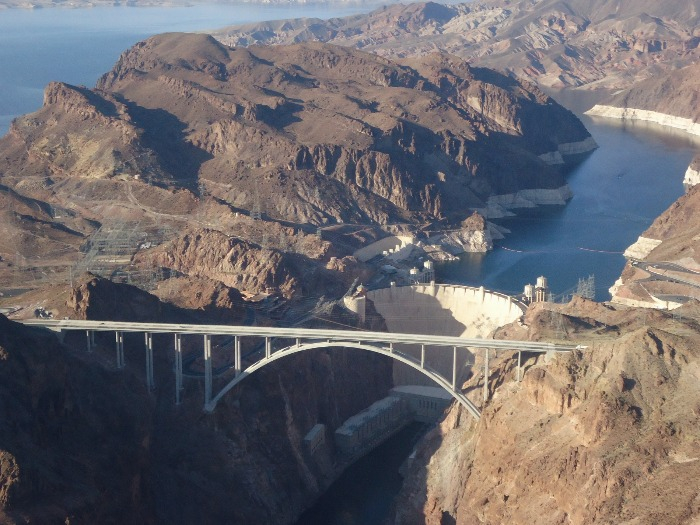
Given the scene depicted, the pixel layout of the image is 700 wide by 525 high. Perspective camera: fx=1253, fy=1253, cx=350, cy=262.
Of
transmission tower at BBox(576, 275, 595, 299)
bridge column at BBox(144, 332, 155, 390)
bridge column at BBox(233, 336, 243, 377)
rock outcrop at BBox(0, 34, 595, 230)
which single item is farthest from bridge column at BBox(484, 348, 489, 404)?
rock outcrop at BBox(0, 34, 595, 230)

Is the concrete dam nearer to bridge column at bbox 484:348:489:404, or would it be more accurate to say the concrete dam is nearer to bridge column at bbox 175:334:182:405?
bridge column at bbox 175:334:182:405

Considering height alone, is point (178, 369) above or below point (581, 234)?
above

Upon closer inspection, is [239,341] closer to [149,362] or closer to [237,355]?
[237,355]

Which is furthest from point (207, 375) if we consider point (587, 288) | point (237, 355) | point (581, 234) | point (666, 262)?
point (581, 234)

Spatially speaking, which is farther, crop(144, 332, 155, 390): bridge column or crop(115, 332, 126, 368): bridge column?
crop(144, 332, 155, 390): bridge column

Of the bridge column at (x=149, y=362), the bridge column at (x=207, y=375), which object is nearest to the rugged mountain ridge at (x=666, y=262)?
the bridge column at (x=207, y=375)
